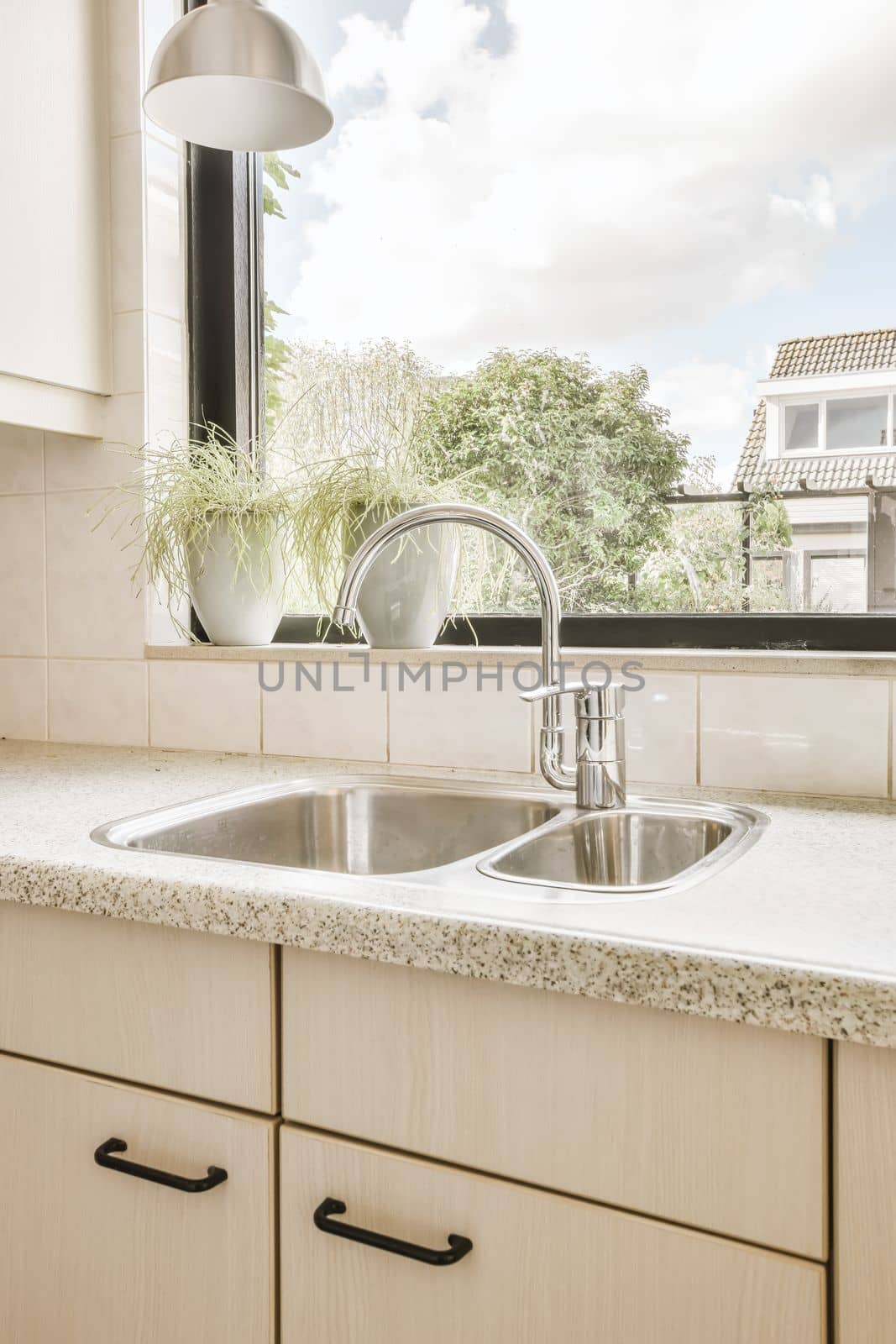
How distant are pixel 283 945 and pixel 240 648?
2.66ft

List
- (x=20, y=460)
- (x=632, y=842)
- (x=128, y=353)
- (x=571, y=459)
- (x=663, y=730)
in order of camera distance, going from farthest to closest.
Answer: (x=20, y=460) → (x=128, y=353) → (x=571, y=459) → (x=663, y=730) → (x=632, y=842)

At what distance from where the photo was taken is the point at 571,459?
147 cm

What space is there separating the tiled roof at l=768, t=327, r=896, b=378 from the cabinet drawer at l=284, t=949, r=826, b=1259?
998 mm

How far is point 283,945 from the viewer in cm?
78

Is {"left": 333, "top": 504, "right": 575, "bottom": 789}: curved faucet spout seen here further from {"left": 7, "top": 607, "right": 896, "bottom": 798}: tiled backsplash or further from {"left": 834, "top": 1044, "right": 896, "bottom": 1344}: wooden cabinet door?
{"left": 834, "top": 1044, "right": 896, "bottom": 1344}: wooden cabinet door

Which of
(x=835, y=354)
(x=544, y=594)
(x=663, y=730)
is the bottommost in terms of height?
(x=663, y=730)

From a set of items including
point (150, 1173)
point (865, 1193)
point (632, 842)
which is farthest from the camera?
point (632, 842)

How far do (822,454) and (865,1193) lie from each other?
977mm

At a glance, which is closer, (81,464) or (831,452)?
(831,452)

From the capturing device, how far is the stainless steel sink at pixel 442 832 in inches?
40.6

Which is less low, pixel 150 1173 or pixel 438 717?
pixel 438 717

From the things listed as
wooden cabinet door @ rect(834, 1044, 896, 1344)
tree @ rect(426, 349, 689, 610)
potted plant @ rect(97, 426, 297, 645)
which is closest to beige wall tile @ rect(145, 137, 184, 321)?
potted plant @ rect(97, 426, 297, 645)

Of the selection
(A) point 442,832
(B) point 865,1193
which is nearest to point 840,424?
(A) point 442,832

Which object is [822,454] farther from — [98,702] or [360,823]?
[98,702]
